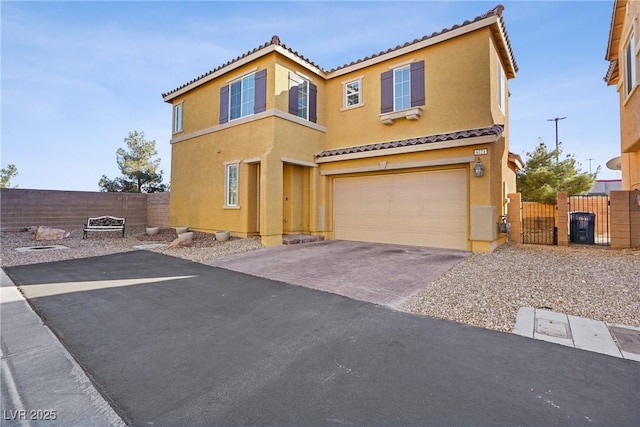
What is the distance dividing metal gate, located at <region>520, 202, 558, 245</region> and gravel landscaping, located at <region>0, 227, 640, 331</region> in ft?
3.93

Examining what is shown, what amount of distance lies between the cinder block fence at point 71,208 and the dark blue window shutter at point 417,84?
13.5 meters

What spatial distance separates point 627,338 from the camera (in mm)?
3484

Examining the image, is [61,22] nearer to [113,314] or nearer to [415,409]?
[113,314]

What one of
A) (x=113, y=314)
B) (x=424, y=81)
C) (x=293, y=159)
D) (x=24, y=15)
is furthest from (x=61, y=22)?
(x=424, y=81)

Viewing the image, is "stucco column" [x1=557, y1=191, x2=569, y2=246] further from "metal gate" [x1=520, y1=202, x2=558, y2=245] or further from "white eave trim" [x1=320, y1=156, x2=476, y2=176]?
"white eave trim" [x1=320, y1=156, x2=476, y2=176]

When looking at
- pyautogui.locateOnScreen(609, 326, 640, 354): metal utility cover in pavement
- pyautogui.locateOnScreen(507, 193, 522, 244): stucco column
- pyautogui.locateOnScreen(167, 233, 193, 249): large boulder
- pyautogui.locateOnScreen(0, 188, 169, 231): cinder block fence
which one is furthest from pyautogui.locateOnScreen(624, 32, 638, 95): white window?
pyautogui.locateOnScreen(0, 188, 169, 231): cinder block fence

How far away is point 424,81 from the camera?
10656 mm

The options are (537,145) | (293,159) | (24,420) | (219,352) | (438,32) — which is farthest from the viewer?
(537,145)

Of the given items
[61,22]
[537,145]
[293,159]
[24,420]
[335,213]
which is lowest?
[24,420]

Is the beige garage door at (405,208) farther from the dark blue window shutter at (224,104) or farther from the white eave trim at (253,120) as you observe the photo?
the dark blue window shutter at (224,104)

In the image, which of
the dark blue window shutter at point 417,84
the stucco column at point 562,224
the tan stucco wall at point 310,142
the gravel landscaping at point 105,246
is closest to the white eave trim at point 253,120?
the tan stucco wall at point 310,142

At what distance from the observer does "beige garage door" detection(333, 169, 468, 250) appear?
31.4 feet

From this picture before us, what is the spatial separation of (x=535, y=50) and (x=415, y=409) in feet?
47.1

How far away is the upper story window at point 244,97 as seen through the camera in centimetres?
1110
